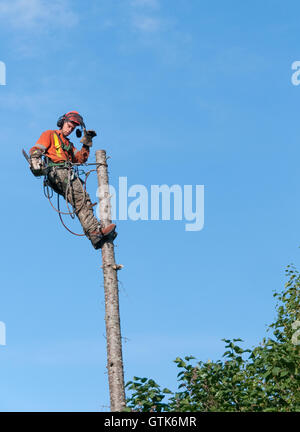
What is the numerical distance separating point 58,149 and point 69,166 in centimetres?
47

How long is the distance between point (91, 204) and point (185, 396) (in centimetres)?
440

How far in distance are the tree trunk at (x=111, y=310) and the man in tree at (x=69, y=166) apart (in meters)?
0.26

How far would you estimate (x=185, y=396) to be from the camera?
1473 cm

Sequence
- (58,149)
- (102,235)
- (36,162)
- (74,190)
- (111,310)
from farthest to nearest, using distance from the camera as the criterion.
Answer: (58,149)
(74,190)
(36,162)
(102,235)
(111,310)

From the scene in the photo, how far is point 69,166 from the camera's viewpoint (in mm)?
15531

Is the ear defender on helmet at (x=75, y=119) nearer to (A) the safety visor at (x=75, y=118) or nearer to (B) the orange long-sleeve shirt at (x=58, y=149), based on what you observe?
(A) the safety visor at (x=75, y=118)

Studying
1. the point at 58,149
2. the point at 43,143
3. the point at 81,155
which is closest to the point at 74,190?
the point at 81,155

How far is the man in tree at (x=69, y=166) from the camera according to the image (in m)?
15.1

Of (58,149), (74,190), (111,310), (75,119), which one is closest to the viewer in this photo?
(111,310)

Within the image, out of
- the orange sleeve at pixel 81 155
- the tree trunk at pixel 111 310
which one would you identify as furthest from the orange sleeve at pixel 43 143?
the tree trunk at pixel 111 310

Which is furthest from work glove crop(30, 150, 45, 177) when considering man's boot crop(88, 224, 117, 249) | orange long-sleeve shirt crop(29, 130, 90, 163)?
man's boot crop(88, 224, 117, 249)

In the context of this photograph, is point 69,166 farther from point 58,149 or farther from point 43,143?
point 43,143
